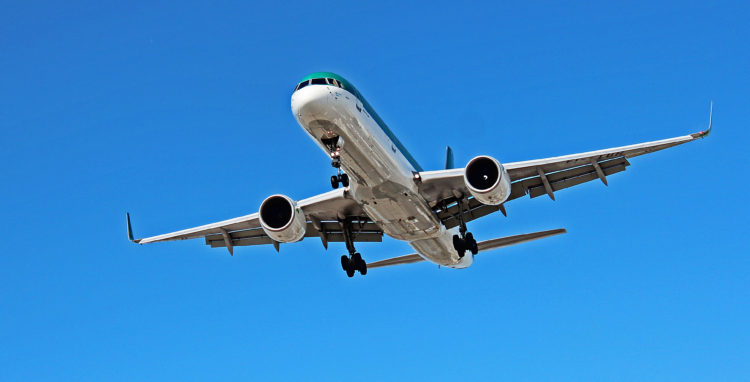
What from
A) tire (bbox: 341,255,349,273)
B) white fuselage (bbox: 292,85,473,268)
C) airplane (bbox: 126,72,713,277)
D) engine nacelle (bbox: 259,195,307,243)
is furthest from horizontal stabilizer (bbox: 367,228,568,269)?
engine nacelle (bbox: 259,195,307,243)

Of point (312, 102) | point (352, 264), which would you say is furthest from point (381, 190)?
point (352, 264)

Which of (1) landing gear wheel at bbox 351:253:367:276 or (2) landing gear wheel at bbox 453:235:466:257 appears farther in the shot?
(1) landing gear wheel at bbox 351:253:367:276

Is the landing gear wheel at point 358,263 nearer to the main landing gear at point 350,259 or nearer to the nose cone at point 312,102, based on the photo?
the main landing gear at point 350,259

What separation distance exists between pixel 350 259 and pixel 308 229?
1.91 metres

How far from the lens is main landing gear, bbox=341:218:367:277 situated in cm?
3006

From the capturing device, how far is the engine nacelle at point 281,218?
87.7 feet

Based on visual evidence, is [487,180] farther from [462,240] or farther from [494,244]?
[494,244]

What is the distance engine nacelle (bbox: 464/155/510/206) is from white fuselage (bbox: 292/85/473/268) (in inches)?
80.6

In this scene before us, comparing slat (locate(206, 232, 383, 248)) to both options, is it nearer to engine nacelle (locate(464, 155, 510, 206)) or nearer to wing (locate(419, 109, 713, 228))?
wing (locate(419, 109, 713, 228))

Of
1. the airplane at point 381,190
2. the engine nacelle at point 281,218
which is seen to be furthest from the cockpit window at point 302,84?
the engine nacelle at point 281,218

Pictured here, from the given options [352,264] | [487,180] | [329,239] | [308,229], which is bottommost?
[352,264]

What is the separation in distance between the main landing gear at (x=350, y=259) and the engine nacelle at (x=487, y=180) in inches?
240

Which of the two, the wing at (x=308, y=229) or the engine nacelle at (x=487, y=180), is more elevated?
the wing at (x=308, y=229)

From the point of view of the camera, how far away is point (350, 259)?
1187 inches
